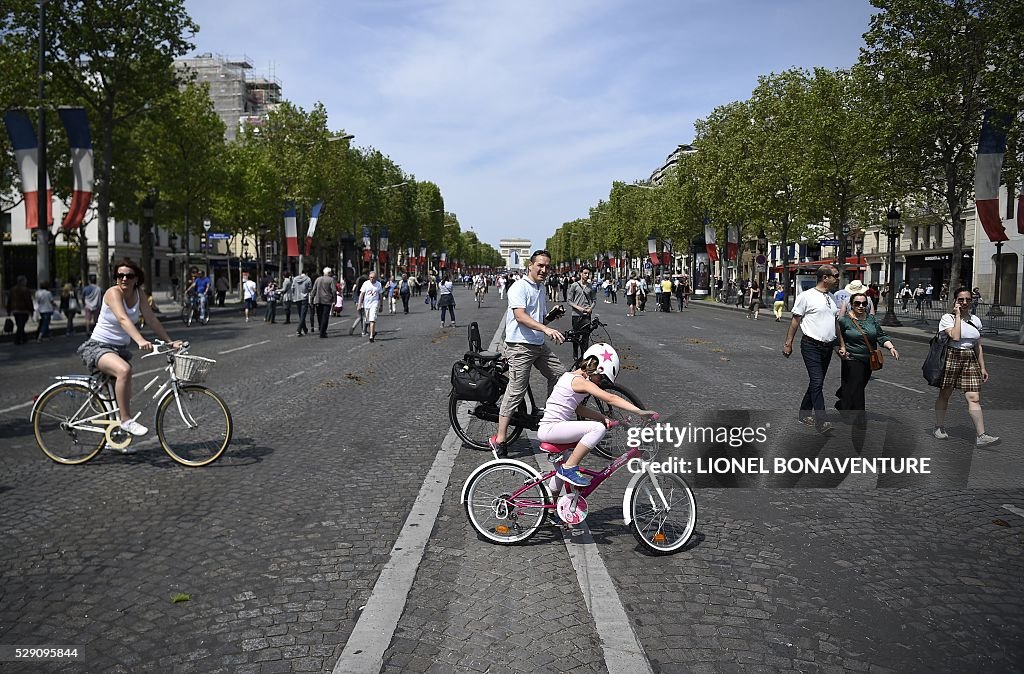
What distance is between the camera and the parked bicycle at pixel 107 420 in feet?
23.8

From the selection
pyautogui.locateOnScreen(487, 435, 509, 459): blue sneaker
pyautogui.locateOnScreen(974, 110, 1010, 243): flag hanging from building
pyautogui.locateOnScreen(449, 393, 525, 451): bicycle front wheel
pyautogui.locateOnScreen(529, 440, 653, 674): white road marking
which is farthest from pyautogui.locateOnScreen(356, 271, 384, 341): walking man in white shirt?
pyautogui.locateOnScreen(529, 440, 653, 674): white road marking

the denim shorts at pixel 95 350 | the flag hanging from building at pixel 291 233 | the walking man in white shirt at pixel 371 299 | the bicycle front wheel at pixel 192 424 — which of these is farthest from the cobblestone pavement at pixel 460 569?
the flag hanging from building at pixel 291 233

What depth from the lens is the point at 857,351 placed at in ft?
27.9

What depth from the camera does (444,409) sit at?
10273mm

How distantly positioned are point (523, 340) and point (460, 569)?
306 cm

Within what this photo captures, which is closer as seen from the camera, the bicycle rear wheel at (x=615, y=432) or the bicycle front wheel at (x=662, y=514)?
the bicycle front wheel at (x=662, y=514)

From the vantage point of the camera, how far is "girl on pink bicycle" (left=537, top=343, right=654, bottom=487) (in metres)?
5.10

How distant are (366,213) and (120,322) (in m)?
71.2

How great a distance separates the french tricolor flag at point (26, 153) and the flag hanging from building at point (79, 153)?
90 cm

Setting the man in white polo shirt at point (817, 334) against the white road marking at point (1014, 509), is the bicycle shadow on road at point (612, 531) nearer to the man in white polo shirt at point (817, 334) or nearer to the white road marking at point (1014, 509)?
the white road marking at point (1014, 509)

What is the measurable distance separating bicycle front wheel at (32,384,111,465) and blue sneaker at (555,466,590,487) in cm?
431

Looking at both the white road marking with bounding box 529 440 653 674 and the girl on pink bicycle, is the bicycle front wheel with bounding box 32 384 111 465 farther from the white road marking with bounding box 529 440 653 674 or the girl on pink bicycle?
the white road marking with bounding box 529 440 653 674

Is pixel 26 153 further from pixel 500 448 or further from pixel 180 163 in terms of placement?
pixel 500 448

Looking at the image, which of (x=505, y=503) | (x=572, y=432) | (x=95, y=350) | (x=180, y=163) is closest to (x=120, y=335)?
(x=95, y=350)
